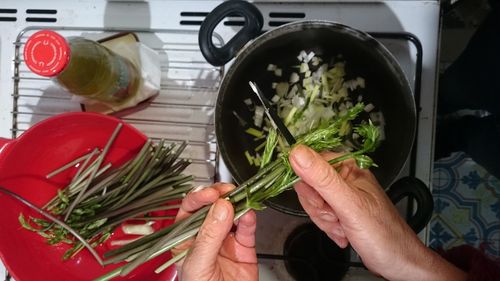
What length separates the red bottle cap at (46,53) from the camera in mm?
728

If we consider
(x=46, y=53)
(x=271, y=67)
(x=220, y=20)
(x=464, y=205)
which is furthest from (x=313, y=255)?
(x=464, y=205)

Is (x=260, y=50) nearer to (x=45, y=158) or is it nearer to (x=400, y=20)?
(x=400, y=20)

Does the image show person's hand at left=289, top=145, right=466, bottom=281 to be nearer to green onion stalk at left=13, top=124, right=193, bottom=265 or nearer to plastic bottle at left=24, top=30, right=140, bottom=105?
green onion stalk at left=13, top=124, right=193, bottom=265

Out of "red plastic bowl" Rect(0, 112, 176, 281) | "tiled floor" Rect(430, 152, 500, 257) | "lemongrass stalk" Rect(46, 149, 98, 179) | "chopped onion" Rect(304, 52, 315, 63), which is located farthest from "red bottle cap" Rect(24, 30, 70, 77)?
"tiled floor" Rect(430, 152, 500, 257)

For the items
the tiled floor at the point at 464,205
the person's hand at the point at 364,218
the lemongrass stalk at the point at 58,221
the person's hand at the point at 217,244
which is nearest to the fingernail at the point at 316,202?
the person's hand at the point at 364,218

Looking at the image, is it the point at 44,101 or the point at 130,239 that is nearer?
the point at 130,239

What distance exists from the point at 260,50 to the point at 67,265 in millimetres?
524

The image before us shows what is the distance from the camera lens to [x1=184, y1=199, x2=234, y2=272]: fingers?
2.14 feet

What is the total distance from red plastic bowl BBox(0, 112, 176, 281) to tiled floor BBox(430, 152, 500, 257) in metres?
0.94

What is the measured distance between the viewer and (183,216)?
2.51 ft

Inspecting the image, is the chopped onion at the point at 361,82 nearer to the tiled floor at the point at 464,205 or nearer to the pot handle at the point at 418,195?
the pot handle at the point at 418,195

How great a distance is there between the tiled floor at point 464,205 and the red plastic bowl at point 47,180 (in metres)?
0.94

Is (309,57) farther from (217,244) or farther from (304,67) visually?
(217,244)

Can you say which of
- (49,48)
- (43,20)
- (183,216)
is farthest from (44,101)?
(183,216)
